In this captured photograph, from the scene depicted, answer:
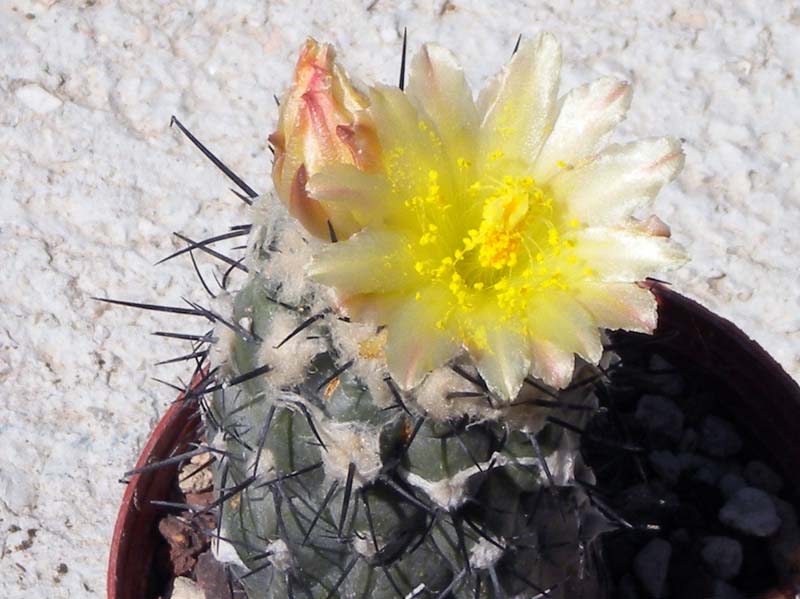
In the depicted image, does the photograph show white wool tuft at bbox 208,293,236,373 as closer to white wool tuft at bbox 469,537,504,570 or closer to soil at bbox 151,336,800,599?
white wool tuft at bbox 469,537,504,570

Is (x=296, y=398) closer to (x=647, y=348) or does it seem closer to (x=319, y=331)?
(x=319, y=331)

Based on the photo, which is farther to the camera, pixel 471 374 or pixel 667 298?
pixel 667 298

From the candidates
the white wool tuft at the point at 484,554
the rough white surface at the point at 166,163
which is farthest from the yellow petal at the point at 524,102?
the rough white surface at the point at 166,163

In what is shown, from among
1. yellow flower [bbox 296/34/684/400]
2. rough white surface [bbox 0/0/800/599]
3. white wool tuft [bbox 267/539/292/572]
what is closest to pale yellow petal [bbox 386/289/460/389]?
yellow flower [bbox 296/34/684/400]

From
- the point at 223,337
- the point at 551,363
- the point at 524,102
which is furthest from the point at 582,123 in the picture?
the point at 223,337

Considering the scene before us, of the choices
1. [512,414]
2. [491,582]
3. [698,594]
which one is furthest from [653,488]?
[512,414]

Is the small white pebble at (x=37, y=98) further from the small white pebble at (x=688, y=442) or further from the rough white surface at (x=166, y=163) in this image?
the small white pebble at (x=688, y=442)

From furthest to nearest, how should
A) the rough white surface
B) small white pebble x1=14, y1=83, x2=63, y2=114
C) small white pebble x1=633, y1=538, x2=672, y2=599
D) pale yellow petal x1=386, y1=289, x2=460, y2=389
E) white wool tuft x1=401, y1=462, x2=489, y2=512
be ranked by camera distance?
small white pebble x1=14, y1=83, x2=63, y2=114 → the rough white surface → small white pebble x1=633, y1=538, x2=672, y2=599 → white wool tuft x1=401, y1=462, x2=489, y2=512 → pale yellow petal x1=386, y1=289, x2=460, y2=389
